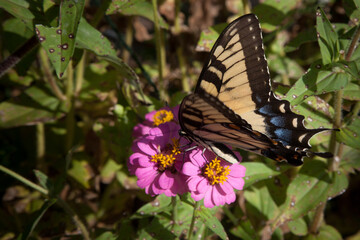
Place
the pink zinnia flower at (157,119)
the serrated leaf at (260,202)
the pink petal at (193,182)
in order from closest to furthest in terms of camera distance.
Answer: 1. the pink petal at (193,182)
2. the pink zinnia flower at (157,119)
3. the serrated leaf at (260,202)

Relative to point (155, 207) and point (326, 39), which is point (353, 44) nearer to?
point (326, 39)

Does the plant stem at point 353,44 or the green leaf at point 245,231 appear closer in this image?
the plant stem at point 353,44

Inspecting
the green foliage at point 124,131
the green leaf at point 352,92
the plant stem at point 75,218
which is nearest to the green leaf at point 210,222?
the green foliage at point 124,131

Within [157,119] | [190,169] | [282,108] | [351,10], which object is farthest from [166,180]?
[351,10]

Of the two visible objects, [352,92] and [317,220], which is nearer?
[352,92]

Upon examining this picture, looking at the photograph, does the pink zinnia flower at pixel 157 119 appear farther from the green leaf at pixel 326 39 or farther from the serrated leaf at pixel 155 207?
the green leaf at pixel 326 39

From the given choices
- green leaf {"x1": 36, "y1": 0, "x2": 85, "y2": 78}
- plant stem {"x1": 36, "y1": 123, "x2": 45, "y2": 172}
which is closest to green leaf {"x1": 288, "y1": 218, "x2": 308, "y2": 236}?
green leaf {"x1": 36, "y1": 0, "x2": 85, "y2": 78}
